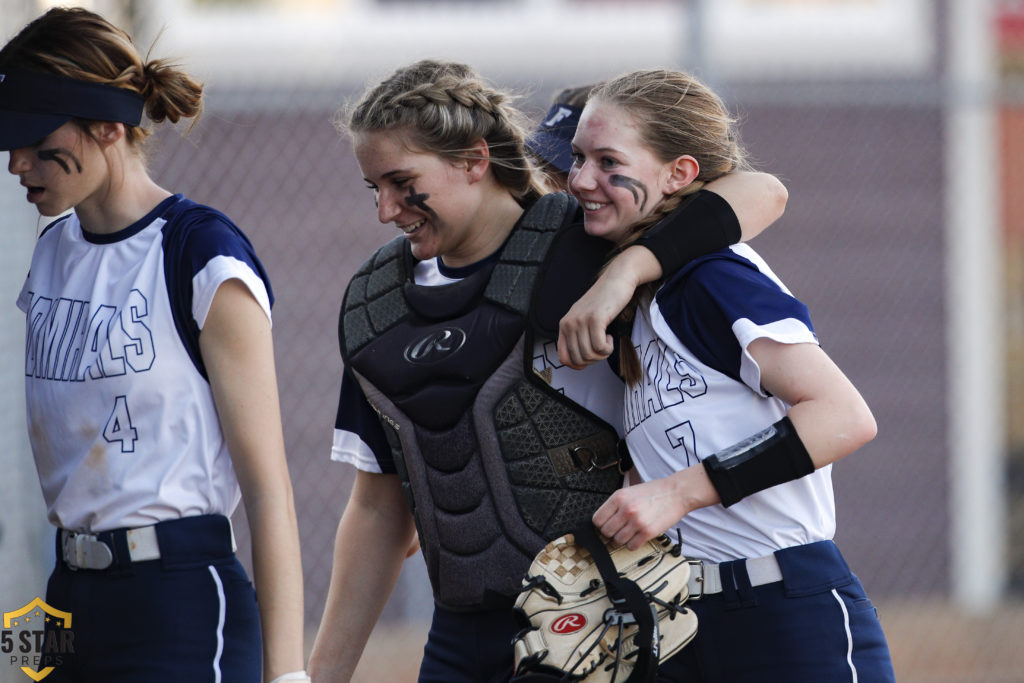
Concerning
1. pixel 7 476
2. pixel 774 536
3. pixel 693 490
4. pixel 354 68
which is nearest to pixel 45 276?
pixel 7 476

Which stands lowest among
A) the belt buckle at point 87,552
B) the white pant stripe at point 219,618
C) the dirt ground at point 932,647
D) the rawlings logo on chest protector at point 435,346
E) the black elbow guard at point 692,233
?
the dirt ground at point 932,647

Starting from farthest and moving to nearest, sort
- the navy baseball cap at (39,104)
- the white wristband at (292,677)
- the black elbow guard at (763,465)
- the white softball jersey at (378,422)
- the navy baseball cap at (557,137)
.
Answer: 1. the navy baseball cap at (557,137)
2. the white softball jersey at (378,422)
3. the navy baseball cap at (39,104)
4. the white wristband at (292,677)
5. the black elbow guard at (763,465)

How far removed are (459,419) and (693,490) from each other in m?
0.54

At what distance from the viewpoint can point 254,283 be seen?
7.18 ft

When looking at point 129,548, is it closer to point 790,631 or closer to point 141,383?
point 141,383

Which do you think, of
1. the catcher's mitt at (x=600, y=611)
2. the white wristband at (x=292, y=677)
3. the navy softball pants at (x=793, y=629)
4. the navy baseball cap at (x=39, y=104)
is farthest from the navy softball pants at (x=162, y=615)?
the navy softball pants at (x=793, y=629)

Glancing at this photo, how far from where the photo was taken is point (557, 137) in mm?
2863

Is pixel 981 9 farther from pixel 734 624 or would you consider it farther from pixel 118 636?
pixel 118 636

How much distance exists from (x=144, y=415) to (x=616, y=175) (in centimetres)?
98

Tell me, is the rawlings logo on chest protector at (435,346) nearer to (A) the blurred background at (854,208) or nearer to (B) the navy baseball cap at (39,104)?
(B) the navy baseball cap at (39,104)

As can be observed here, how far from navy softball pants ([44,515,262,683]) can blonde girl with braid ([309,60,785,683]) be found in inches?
17.5

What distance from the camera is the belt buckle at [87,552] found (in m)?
2.14

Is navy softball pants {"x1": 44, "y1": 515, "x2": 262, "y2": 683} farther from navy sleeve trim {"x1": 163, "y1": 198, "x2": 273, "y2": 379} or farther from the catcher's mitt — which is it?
the catcher's mitt

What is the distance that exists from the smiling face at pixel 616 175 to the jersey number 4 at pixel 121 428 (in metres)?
0.94
